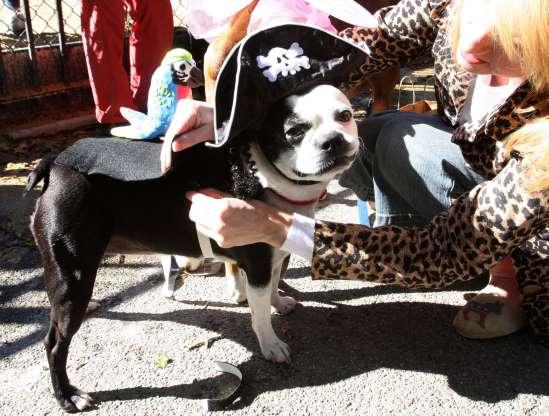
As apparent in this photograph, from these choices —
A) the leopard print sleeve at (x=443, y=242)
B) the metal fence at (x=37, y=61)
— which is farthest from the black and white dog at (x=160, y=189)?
the metal fence at (x=37, y=61)

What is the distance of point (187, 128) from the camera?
1586 mm

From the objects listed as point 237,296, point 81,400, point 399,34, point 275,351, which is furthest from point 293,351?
point 399,34

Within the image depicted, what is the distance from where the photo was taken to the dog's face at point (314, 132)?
1546 mm

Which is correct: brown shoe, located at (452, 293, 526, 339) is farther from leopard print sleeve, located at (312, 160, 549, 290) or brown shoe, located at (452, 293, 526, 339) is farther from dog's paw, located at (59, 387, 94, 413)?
dog's paw, located at (59, 387, 94, 413)

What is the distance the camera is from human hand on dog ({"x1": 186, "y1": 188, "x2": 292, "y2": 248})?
5.22 feet

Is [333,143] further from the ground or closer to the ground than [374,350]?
further from the ground

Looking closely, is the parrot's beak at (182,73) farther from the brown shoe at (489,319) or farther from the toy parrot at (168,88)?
the brown shoe at (489,319)

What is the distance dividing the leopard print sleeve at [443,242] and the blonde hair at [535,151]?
6 cm

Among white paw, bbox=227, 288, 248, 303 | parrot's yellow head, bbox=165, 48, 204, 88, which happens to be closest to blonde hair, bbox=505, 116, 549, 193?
parrot's yellow head, bbox=165, 48, 204, 88

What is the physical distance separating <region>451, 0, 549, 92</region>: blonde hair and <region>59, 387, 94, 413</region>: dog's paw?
1671 mm

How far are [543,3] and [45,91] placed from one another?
154 inches

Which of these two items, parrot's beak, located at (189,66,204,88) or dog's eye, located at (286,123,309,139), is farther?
parrot's beak, located at (189,66,204,88)

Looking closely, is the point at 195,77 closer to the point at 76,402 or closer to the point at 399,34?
the point at 399,34

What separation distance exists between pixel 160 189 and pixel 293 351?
84cm
